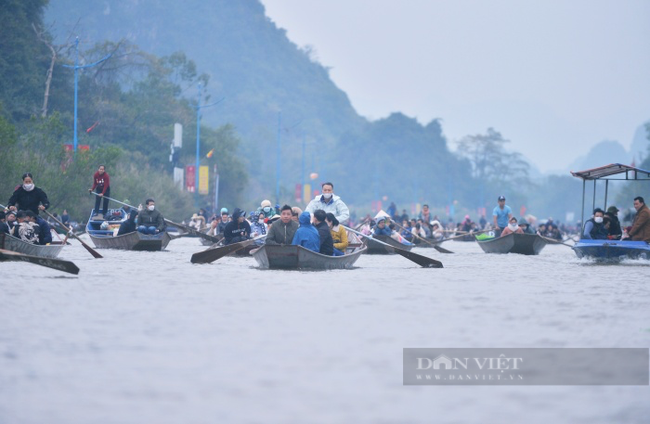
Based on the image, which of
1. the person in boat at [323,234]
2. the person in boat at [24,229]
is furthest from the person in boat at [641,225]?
the person in boat at [24,229]

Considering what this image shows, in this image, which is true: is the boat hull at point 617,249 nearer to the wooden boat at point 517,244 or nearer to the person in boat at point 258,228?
the wooden boat at point 517,244

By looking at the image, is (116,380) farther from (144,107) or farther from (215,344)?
(144,107)

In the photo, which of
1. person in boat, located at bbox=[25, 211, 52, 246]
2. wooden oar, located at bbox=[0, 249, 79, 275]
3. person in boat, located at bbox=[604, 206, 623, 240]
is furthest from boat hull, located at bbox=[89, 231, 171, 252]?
person in boat, located at bbox=[604, 206, 623, 240]

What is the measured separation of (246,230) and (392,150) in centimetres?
14207

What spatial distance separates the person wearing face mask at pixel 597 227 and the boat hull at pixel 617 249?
3.18 feet

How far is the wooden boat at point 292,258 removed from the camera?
1952 cm

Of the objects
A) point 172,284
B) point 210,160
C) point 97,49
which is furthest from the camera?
point 210,160

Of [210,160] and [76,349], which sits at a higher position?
[210,160]

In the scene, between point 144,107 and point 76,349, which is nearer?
point 76,349

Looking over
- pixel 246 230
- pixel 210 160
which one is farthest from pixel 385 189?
pixel 246 230

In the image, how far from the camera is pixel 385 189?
16350 centimetres

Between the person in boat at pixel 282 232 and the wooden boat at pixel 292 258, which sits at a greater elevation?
the person in boat at pixel 282 232

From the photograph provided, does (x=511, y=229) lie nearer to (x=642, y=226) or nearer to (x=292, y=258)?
(x=642, y=226)

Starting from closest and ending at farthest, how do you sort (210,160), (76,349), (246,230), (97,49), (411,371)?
(411,371) < (76,349) < (246,230) < (97,49) < (210,160)
